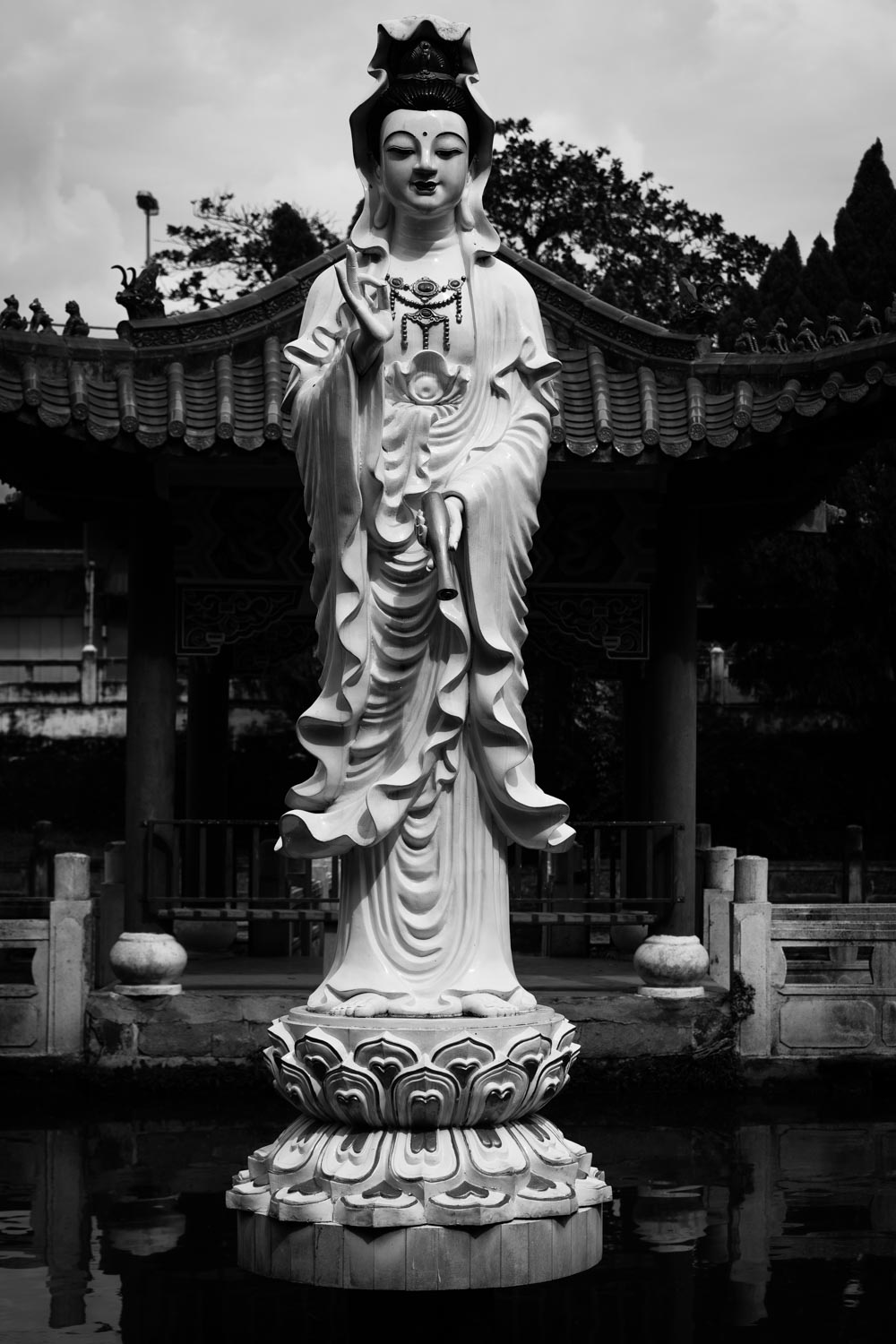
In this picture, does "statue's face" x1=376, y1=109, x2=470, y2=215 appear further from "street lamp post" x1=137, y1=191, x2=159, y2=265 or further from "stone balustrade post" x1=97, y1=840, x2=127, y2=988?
"street lamp post" x1=137, y1=191, x2=159, y2=265

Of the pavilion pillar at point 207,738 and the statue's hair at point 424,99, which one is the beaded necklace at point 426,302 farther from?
the pavilion pillar at point 207,738

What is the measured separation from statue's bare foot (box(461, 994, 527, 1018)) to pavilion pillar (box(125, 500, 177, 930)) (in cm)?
566

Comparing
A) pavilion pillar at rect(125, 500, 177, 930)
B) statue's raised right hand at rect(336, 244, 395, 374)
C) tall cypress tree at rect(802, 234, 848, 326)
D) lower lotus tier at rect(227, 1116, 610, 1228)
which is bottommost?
lower lotus tier at rect(227, 1116, 610, 1228)

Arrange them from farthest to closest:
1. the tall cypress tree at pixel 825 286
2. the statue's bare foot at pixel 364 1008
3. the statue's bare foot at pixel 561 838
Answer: the tall cypress tree at pixel 825 286
the statue's bare foot at pixel 561 838
the statue's bare foot at pixel 364 1008

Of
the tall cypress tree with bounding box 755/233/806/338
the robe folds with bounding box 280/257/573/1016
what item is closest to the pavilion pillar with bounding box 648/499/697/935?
the robe folds with bounding box 280/257/573/1016

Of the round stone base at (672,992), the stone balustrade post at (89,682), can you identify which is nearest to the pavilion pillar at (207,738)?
the round stone base at (672,992)

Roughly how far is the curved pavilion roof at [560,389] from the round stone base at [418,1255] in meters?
5.67

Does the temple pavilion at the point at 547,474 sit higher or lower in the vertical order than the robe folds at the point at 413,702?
higher

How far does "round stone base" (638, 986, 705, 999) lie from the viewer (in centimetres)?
966

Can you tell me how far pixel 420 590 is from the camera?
16.5 feet

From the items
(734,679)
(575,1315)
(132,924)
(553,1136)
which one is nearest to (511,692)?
(553,1136)

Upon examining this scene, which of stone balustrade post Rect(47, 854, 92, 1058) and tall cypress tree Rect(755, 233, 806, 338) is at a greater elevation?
tall cypress tree Rect(755, 233, 806, 338)

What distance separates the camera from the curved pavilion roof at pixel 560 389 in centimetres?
942

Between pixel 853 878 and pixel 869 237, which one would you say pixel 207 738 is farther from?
pixel 869 237
